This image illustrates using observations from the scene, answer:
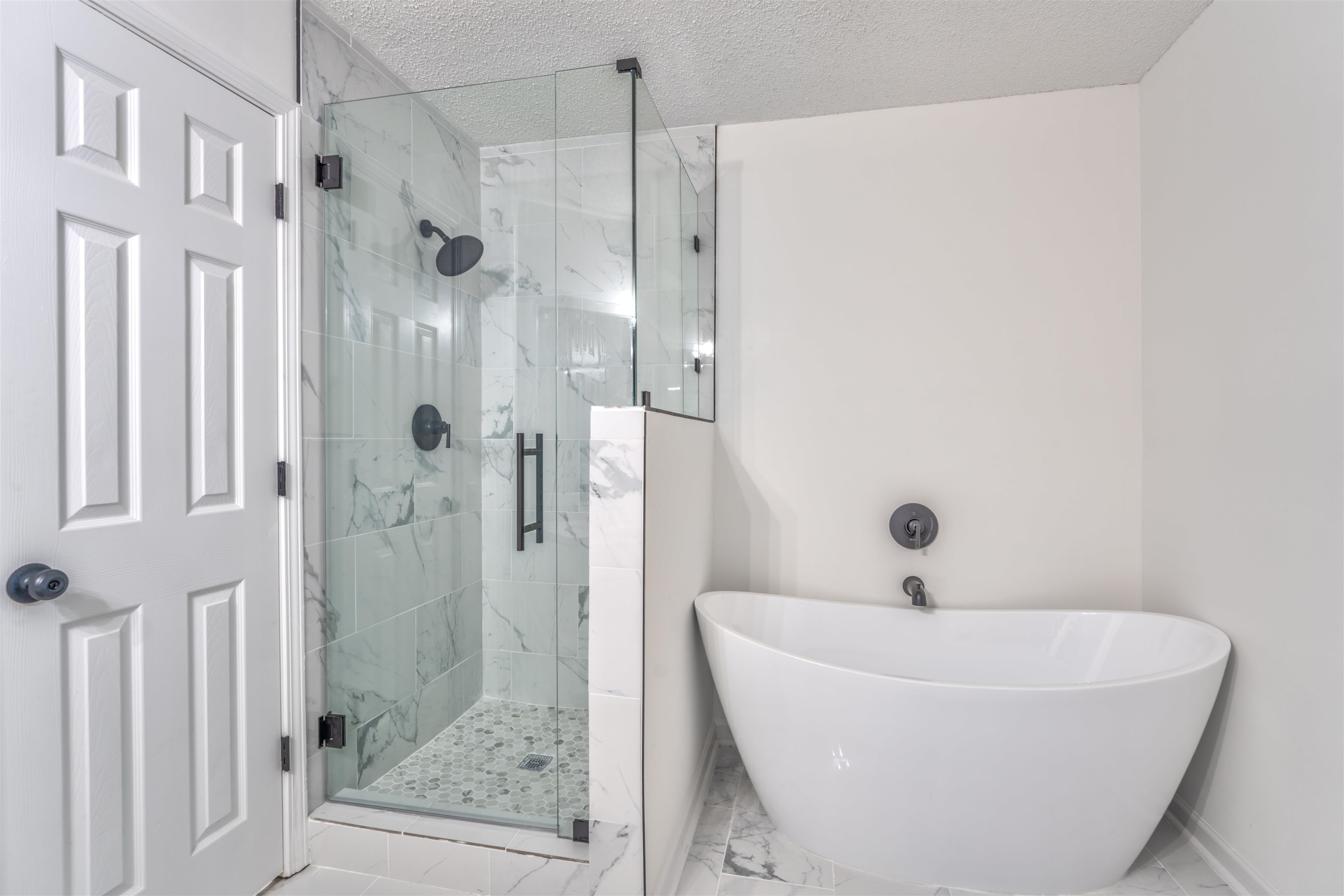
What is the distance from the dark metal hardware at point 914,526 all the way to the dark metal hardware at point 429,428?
1510 mm

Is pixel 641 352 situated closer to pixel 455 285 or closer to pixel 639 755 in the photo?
pixel 455 285

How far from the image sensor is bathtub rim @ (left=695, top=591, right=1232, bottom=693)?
56.4 inches

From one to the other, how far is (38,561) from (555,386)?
1026 millimetres

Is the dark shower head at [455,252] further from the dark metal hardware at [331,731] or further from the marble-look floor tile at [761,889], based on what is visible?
the marble-look floor tile at [761,889]

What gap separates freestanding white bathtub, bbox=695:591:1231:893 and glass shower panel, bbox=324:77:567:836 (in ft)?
2.00

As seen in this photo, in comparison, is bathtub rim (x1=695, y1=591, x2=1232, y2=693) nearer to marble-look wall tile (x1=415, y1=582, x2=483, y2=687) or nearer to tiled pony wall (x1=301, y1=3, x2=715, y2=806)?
tiled pony wall (x1=301, y1=3, x2=715, y2=806)

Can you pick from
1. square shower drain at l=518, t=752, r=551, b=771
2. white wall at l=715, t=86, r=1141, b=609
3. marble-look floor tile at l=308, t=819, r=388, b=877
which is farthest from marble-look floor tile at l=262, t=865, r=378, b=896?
white wall at l=715, t=86, r=1141, b=609

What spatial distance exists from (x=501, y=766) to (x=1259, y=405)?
2198 mm

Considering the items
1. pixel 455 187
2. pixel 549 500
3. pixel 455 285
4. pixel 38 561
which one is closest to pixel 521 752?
pixel 549 500

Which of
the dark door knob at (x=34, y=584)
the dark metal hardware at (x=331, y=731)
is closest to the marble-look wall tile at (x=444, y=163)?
the dark door knob at (x=34, y=584)

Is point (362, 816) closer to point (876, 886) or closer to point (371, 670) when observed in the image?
point (371, 670)

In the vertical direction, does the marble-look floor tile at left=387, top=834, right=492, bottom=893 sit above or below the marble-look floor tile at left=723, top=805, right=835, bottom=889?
above

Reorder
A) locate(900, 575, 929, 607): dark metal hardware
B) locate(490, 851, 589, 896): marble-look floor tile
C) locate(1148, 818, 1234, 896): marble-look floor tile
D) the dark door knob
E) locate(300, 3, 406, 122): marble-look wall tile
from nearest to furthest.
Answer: the dark door knob → locate(490, 851, 589, 896): marble-look floor tile → locate(1148, 818, 1234, 896): marble-look floor tile → locate(300, 3, 406, 122): marble-look wall tile → locate(900, 575, 929, 607): dark metal hardware

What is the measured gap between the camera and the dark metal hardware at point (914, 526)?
2197 mm
